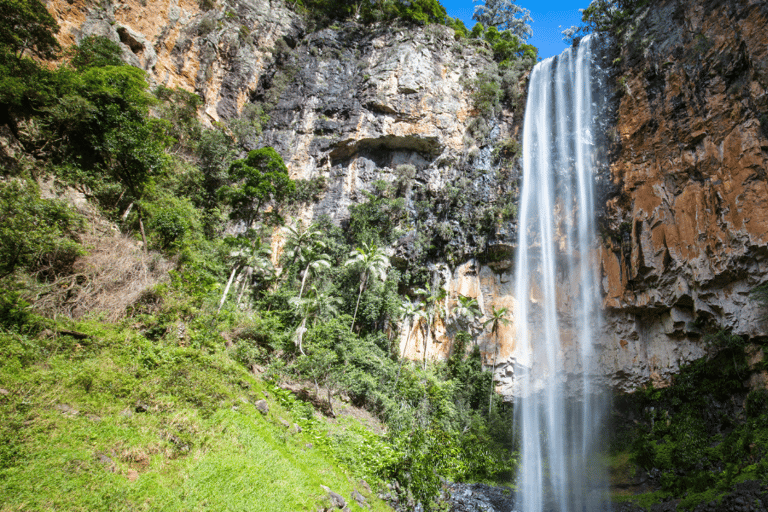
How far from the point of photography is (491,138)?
30828mm

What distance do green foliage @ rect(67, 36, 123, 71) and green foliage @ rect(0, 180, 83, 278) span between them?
35.6 ft

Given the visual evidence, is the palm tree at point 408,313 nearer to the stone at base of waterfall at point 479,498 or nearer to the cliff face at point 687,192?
the stone at base of waterfall at point 479,498

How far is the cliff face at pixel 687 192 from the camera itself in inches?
666

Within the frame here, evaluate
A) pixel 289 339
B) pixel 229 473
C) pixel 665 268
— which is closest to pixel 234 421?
pixel 229 473

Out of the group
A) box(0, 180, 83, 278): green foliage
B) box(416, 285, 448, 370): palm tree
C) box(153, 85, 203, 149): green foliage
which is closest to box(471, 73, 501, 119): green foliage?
box(416, 285, 448, 370): palm tree

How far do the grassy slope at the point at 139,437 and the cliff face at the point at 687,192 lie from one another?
17.7 m

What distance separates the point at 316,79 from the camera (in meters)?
33.9

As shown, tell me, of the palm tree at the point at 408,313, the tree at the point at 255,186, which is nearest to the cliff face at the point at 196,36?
the tree at the point at 255,186

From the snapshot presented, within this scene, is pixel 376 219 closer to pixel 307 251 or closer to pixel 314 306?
pixel 307 251

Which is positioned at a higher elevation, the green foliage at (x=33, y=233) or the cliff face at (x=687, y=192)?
the cliff face at (x=687, y=192)

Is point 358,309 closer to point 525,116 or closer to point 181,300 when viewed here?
point 181,300

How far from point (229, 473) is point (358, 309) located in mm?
17975

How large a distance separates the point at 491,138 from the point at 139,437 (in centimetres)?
3041

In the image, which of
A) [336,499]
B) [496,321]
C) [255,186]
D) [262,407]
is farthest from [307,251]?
[336,499]
